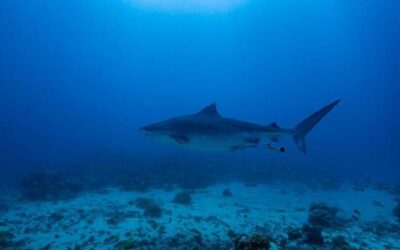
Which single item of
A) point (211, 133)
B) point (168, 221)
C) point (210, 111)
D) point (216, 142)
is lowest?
point (168, 221)

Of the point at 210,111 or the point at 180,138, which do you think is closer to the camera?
the point at 180,138

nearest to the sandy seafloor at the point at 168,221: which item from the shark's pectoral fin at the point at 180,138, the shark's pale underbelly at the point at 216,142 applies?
the shark's pale underbelly at the point at 216,142

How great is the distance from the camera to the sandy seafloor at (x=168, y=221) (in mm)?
8812

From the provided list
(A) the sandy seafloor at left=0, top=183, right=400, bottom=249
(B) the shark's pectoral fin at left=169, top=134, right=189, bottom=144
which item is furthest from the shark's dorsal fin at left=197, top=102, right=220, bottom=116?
(A) the sandy seafloor at left=0, top=183, right=400, bottom=249

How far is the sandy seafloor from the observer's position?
8.81 metres

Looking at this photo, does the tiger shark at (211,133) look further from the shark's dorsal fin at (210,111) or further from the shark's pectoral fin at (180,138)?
the shark's dorsal fin at (210,111)

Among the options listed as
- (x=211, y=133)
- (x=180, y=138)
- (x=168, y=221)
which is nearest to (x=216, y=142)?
(x=211, y=133)

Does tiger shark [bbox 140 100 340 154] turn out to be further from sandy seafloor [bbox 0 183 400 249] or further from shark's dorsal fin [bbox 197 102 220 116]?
sandy seafloor [bbox 0 183 400 249]

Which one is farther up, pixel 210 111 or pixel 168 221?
pixel 210 111

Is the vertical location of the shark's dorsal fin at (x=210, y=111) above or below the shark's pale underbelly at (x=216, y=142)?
above

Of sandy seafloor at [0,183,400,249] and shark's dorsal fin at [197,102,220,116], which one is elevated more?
shark's dorsal fin at [197,102,220,116]

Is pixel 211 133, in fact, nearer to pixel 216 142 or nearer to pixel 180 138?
pixel 216 142

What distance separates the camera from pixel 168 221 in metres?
10.9

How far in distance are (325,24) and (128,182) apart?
478 ft
